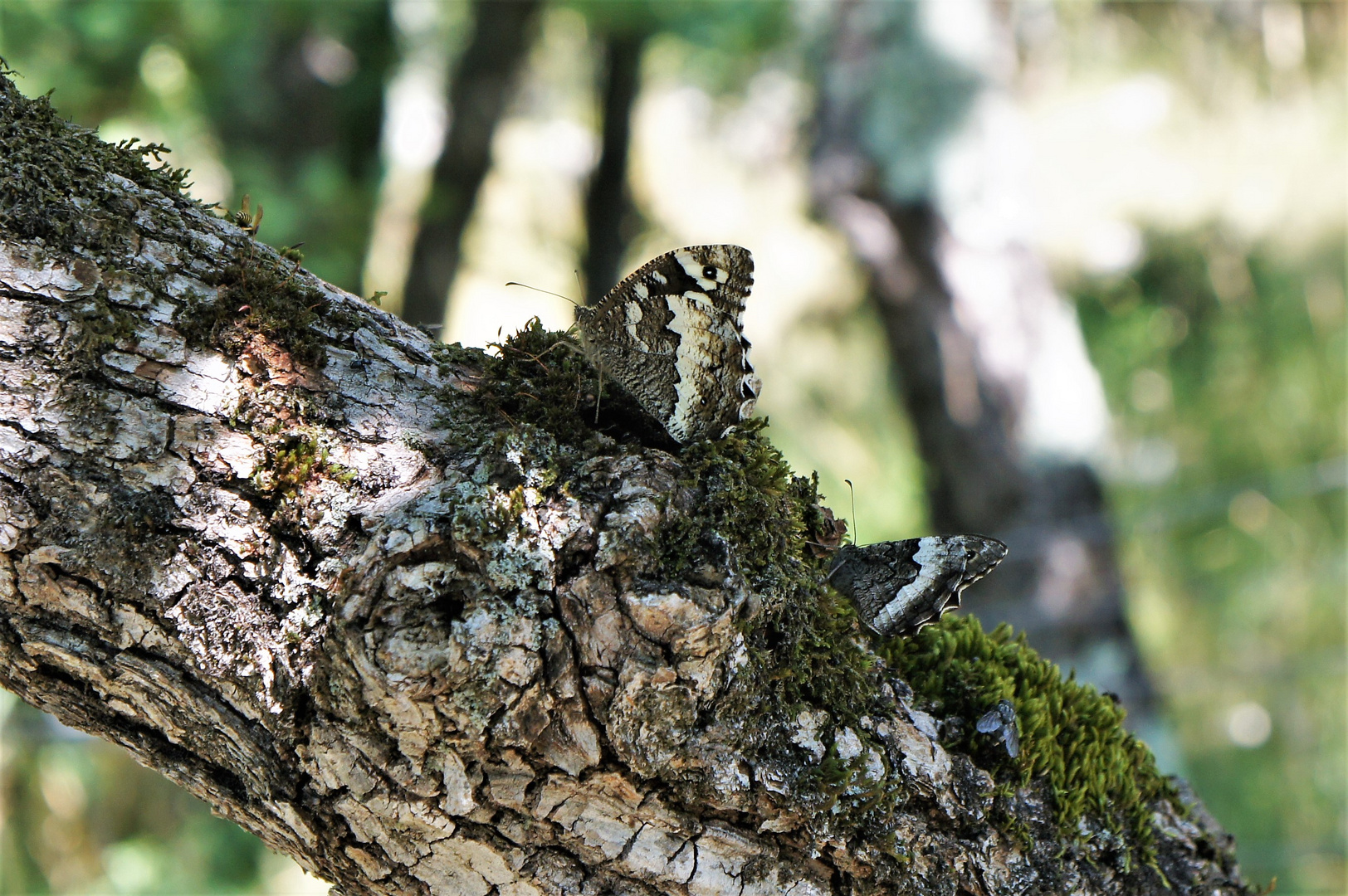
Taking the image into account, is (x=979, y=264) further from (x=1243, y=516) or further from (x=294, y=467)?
(x=294, y=467)

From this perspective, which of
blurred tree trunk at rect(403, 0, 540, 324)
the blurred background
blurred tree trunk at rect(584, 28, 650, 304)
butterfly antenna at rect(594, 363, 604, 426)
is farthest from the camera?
blurred tree trunk at rect(584, 28, 650, 304)

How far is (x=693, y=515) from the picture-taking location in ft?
4.12

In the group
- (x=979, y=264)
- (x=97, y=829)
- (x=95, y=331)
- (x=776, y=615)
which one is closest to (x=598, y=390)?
(x=776, y=615)

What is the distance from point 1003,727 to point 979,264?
4.10m

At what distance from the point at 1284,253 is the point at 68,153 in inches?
282

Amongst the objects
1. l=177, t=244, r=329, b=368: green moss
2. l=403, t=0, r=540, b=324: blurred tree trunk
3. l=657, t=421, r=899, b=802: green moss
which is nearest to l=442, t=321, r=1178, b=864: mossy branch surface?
l=657, t=421, r=899, b=802: green moss

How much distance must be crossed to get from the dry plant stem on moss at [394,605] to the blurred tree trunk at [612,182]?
698 cm

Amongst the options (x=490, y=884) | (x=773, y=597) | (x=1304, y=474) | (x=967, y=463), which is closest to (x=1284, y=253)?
(x=1304, y=474)

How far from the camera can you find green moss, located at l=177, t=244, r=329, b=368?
1277 mm

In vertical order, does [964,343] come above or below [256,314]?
above

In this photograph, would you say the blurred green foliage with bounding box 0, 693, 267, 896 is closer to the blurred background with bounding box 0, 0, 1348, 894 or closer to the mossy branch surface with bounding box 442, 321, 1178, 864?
the blurred background with bounding box 0, 0, 1348, 894

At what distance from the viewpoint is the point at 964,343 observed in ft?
16.7

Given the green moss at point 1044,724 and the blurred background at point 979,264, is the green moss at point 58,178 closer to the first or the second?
the green moss at point 1044,724

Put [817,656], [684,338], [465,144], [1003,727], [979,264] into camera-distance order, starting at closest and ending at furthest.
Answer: [817,656] < [1003,727] < [684,338] < [979,264] < [465,144]
